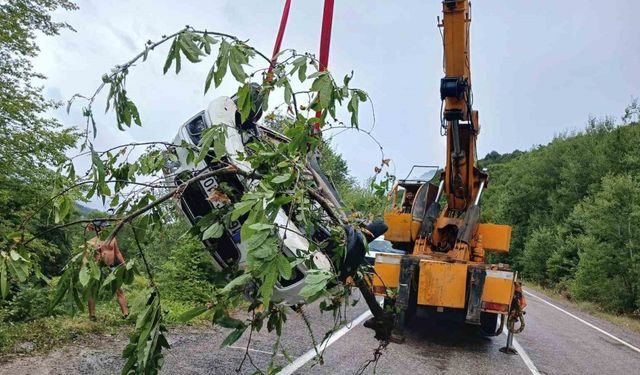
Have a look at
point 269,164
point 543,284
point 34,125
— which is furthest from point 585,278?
point 269,164

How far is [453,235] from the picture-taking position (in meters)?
9.23

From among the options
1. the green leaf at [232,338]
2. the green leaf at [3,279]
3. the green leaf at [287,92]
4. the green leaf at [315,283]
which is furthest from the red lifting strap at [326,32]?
the green leaf at [3,279]

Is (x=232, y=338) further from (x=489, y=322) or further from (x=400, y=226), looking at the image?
(x=489, y=322)

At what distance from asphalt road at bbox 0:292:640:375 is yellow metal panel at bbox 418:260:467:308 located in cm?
69

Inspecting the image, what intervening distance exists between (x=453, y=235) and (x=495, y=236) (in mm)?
728

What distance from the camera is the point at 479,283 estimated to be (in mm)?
7375

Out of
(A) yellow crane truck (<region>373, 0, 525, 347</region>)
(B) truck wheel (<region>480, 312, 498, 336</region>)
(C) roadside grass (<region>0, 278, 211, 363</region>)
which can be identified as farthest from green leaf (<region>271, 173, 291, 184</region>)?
(B) truck wheel (<region>480, 312, 498, 336</region>)

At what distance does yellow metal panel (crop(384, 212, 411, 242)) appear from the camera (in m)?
8.95

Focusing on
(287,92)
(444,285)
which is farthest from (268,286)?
(444,285)

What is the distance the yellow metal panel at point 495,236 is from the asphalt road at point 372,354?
61.3 inches

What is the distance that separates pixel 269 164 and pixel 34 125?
8.49m

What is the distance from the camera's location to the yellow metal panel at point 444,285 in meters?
7.41

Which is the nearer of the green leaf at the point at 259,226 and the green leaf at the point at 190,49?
the green leaf at the point at 259,226

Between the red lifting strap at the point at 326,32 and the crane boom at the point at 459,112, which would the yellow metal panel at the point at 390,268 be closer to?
the crane boom at the point at 459,112
